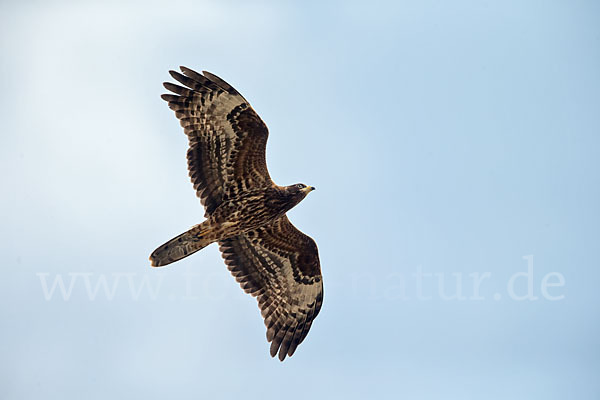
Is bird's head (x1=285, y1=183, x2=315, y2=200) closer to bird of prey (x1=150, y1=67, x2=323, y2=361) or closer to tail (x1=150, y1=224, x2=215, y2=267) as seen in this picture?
bird of prey (x1=150, y1=67, x2=323, y2=361)

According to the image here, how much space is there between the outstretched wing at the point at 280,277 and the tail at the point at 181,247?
1008 mm

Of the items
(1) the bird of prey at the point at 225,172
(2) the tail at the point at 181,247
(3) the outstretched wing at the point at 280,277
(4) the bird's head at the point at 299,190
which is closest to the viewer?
(2) the tail at the point at 181,247

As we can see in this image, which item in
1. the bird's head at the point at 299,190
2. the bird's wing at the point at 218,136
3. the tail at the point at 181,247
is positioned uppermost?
the bird's wing at the point at 218,136

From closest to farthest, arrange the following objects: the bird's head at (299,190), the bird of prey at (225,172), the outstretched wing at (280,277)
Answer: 1. the bird of prey at (225,172)
2. the bird's head at (299,190)
3. the outstretched wing at (280,277)

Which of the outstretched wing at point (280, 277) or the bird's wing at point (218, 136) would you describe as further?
the outstretched wing at point (280, 277)

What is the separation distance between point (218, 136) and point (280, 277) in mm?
3205

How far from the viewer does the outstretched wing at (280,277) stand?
14086 millimetres

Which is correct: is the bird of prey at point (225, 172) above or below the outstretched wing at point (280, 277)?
above

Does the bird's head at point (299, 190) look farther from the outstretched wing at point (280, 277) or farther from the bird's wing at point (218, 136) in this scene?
the outstretched wing at point (280, 277)

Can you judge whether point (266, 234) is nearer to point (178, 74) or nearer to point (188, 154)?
point (188, 154)

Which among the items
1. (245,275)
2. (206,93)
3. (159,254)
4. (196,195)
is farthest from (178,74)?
(245,275)

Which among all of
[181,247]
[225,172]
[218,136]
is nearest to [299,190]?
[225,172]

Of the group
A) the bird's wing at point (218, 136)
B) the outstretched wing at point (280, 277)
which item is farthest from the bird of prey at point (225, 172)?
the outstretched wing at point (280, 277)

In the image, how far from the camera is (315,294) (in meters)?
14.4
